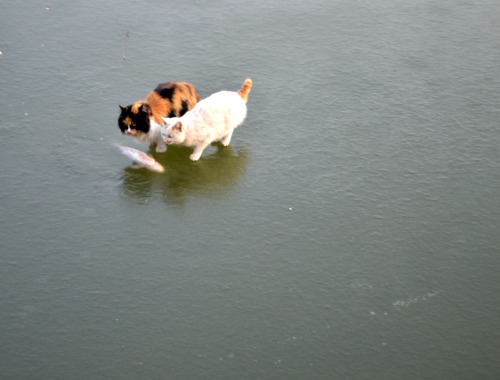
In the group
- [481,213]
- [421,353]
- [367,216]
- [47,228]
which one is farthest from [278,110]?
[421,353]

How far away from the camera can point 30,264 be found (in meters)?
3.17

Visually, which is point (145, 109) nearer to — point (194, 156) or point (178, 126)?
point (178, 126)

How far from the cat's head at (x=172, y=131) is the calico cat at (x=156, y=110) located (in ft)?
0.47

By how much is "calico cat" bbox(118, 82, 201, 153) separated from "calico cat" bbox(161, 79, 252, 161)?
5.6 inches

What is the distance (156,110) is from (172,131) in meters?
0.34

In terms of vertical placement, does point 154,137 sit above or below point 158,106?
below

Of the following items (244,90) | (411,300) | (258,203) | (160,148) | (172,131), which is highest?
(244,90)

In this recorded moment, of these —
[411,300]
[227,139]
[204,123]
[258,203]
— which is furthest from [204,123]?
[411,300]

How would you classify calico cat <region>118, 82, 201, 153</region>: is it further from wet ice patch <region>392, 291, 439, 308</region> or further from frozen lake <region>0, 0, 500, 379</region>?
wet ice patch <region>392, 291, 439, 308</region>

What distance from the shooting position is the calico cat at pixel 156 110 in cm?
398

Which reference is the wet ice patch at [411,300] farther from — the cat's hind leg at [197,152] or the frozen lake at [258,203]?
the cat's hind leg at [197,152]

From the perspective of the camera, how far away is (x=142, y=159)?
13.1 ft

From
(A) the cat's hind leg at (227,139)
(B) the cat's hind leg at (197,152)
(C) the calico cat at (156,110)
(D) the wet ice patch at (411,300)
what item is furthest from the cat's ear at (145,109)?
(D) the wet ice patch at (411,300)

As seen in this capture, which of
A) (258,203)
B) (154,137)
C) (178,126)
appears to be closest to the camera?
(258,203)
